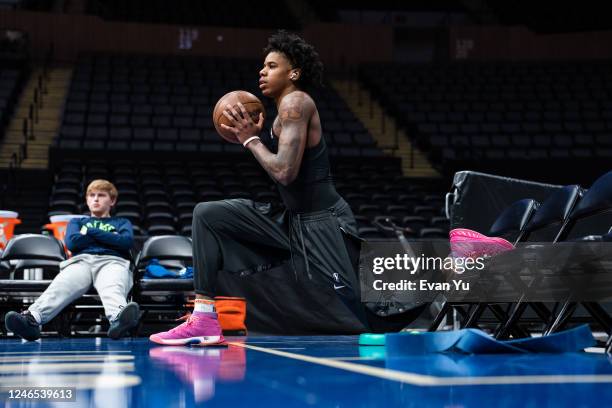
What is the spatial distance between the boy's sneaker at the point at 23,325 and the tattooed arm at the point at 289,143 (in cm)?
156

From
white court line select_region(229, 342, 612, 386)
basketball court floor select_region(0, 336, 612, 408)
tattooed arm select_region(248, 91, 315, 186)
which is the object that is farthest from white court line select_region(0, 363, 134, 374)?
tattooed arm select_region(248, 91, 315, 186)

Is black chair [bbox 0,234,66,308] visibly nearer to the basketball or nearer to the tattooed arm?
the basketball

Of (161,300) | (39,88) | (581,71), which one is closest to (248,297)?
(161,300)

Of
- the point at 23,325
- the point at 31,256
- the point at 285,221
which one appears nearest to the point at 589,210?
the point at 285,221

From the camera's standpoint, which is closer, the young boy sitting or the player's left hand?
the player's left hand

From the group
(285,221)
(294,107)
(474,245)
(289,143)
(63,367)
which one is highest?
(294,107)

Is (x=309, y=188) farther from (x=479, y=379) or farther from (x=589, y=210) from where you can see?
(x=479, y=379)

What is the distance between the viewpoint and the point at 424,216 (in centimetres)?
1005

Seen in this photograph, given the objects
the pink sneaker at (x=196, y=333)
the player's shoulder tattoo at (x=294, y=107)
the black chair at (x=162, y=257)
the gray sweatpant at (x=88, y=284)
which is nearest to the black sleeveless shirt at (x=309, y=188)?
the player's shoulder tattoo at (x=294, y=107)

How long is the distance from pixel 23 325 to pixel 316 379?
2.44m

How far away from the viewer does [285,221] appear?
294cm

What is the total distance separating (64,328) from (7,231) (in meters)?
1.52

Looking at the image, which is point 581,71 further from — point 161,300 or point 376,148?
point 161,300

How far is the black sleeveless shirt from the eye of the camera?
9.49 feet
